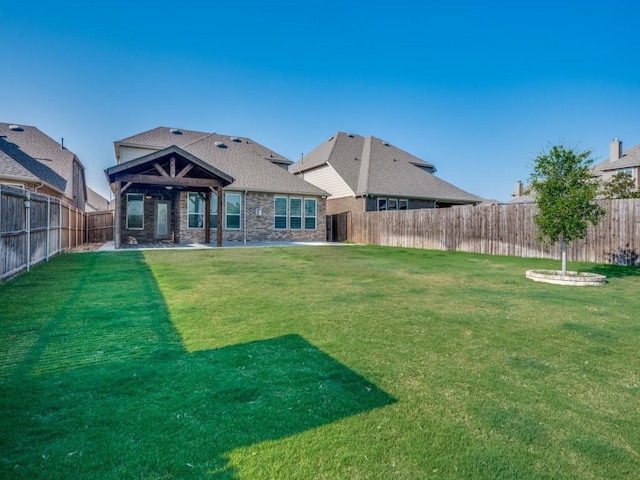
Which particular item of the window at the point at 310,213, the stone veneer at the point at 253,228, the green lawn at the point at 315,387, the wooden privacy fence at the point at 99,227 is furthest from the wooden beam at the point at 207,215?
the green lawn at the point at 315,387

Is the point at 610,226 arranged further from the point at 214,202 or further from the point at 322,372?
the point at 214,202

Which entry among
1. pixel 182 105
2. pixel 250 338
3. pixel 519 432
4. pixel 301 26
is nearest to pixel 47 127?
pixel 182 105

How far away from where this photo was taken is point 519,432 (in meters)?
2.23

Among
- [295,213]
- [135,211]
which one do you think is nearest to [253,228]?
[295,213]

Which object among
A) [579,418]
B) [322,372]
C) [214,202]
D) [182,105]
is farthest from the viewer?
[182,105]

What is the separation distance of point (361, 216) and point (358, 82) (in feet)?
24.8

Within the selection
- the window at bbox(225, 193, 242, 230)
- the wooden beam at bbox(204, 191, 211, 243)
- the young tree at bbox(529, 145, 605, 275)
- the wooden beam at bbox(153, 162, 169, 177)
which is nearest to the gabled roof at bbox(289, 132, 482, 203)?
the window at bbox(225, 193, 242, 230)

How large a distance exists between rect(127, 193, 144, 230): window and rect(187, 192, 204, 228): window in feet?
7.44

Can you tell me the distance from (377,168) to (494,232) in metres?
11.9

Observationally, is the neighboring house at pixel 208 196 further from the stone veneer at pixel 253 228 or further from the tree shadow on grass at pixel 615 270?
the tree shadow on grass at pixel 615 270

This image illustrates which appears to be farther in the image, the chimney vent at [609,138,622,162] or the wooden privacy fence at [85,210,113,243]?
the chimney vent at [609,138,622,162]

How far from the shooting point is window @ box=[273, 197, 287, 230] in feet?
68.9

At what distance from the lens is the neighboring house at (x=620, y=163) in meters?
28.2

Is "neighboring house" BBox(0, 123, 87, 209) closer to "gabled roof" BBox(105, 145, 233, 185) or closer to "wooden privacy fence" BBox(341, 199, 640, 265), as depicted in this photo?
"gabled roof" BBox(105, 145, 233, 185)
